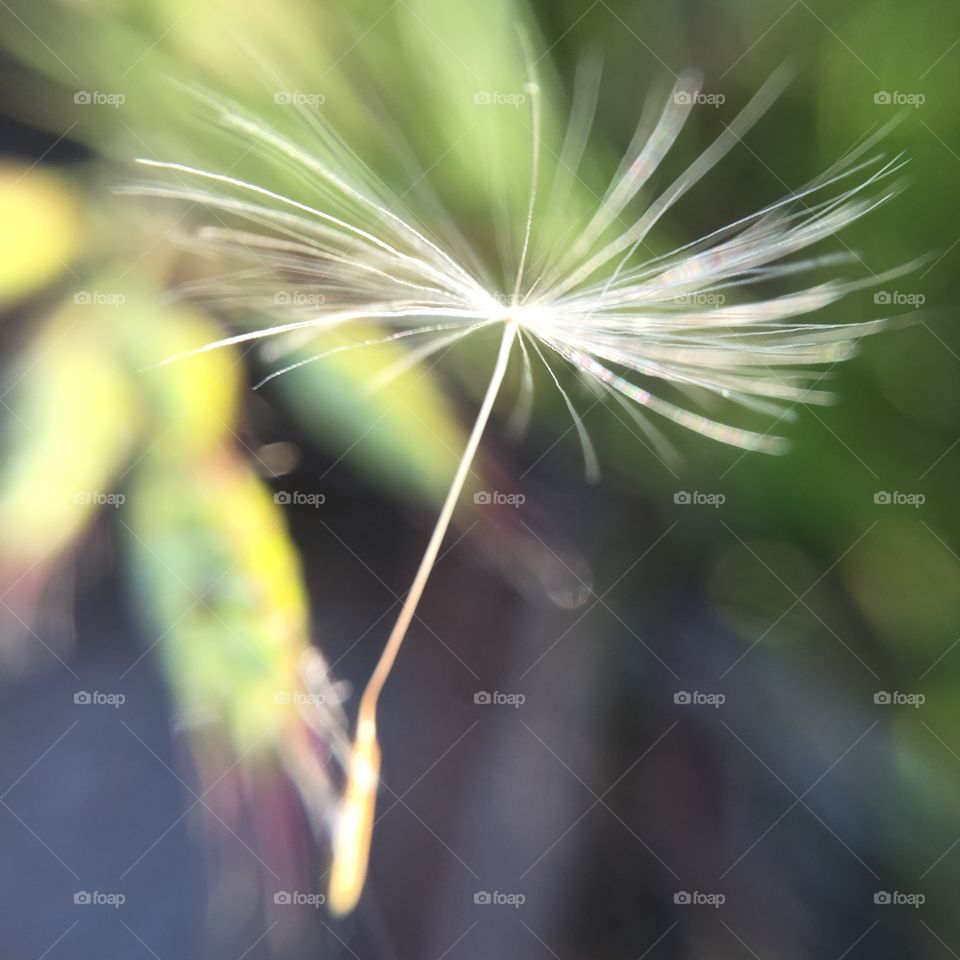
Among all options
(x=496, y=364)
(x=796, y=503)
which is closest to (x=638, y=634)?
(x=796, y=503)

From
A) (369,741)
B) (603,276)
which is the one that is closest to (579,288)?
(603,276)

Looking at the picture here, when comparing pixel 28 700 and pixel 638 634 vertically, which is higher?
pixel 638 634

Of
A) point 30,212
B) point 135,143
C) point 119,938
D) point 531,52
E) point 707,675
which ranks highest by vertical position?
point 531,52

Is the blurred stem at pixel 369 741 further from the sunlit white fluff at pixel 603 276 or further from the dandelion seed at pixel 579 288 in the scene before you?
the sunlit white fluff at pixel 603 276


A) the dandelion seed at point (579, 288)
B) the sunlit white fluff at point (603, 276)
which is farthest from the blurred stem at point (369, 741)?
the sunlit white fluff at point (603, 276)

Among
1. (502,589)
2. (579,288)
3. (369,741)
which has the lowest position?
(369,741)

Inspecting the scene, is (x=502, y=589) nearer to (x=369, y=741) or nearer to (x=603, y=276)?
(x=369, y=741)

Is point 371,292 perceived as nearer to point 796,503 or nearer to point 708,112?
point 708,112

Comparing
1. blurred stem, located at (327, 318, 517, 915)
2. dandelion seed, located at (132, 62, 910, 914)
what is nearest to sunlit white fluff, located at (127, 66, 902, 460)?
dandelion seed, located at (132, 62, 910, 914)
